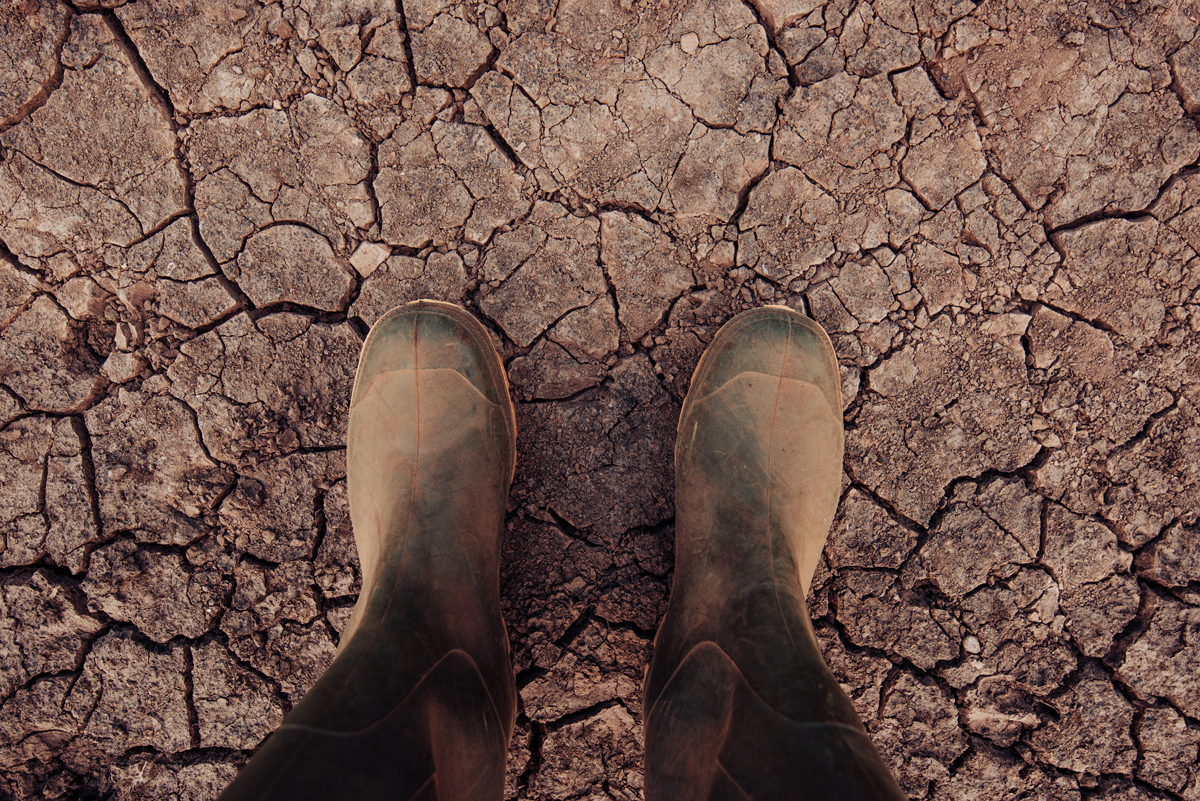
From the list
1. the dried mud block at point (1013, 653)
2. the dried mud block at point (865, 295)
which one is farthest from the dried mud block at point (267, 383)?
the dried mud block at point (1013, 653)

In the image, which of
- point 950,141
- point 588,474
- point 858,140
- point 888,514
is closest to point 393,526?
point 588,474

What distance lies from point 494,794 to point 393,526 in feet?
2.27

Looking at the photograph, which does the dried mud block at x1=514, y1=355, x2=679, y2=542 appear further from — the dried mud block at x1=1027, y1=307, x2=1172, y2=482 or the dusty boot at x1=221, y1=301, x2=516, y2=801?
the dried mud block at x1=1027, y1=307, x2=1172, y2=482

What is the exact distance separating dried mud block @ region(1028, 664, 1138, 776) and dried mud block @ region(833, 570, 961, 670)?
37 centimetres

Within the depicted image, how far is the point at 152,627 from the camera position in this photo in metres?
1.79

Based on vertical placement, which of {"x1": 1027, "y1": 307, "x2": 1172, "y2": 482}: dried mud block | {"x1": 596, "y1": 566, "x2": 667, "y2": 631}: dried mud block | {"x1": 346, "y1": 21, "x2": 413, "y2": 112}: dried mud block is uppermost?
{"x1": 346, "y1": 21, "x2": 413, "y2": 112}: dried mud block

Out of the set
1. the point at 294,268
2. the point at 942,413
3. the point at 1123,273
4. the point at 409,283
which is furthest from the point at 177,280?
the point at 1123,273

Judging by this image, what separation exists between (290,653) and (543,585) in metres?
0.81

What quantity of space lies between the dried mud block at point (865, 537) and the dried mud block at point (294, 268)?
5.66ft

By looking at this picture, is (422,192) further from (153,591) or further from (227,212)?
(153,591)

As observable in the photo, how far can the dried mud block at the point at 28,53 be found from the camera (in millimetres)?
1814

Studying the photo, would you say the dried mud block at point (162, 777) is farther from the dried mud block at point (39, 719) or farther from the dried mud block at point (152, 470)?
the dried mud block at point (152, 470)

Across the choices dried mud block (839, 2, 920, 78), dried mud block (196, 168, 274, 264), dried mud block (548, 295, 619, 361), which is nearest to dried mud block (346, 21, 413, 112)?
dried mud block (196, 168, 274, 264)

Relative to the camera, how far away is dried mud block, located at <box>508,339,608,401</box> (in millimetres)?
1846
